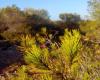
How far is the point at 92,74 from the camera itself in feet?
5.91

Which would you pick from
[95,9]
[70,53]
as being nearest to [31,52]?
[70,53]

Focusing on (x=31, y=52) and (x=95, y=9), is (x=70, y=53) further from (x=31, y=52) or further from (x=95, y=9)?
(x=95, y=9)

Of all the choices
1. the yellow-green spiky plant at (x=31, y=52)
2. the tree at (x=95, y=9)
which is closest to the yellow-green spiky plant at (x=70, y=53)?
the yellow-green spiky plant at (x=31, y=52)

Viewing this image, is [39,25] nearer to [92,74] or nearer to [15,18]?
[15,18]

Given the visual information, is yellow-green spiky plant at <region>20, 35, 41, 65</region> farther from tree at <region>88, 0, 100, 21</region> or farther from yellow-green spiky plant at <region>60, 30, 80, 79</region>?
tree at <region>88, 0, 100, 21</region>

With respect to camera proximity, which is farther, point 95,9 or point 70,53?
point 95,9

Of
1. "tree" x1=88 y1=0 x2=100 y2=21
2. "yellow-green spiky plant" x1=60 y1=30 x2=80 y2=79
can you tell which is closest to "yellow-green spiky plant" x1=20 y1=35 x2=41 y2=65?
"yellow-green spiky plant" x1=60 y1=30 x2=80 y2=79

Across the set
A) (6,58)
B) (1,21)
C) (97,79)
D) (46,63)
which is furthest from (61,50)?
(1,21)

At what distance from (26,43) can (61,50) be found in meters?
0.29

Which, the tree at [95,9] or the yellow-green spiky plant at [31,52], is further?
the tree at [95,9]

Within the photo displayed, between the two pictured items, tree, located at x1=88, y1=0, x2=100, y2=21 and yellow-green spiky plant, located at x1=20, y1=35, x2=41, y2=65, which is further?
tree, located at x1=88, y1=0, x2=100, y2=21

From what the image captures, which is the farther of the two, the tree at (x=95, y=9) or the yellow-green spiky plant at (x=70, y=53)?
the tree at (x=95, y=9)

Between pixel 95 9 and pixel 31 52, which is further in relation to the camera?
pixel 95 9

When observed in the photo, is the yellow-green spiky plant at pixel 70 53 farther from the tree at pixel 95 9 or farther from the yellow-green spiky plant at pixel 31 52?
the tree at pixel 95 9
